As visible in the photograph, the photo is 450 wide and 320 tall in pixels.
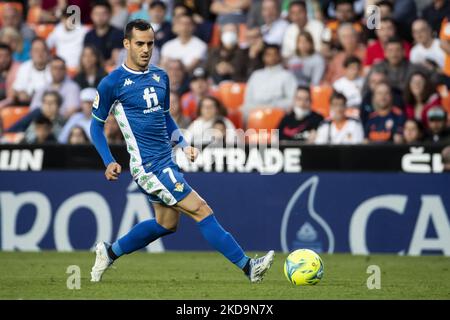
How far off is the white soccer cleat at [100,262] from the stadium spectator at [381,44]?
7402 millimetres

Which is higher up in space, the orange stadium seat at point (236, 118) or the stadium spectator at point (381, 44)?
the stadium spectator at point (381, 44)

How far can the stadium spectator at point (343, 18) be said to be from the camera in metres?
16.7

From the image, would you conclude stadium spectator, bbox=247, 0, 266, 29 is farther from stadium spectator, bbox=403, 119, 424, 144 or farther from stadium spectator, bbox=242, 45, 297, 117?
stadium spectator, bbox=403, 119, 424, 144

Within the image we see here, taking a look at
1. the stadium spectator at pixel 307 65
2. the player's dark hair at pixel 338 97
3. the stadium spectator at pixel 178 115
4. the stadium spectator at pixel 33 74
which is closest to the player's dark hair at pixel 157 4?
the stadium spectator at pixel 33 74

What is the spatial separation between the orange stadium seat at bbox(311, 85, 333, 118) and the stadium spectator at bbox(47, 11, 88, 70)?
438 cm

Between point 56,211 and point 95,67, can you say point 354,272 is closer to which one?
point 56,211

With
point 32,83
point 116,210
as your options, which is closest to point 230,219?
point 116,210

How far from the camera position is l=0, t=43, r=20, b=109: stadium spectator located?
1791cm

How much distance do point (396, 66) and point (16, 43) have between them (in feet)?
23.4

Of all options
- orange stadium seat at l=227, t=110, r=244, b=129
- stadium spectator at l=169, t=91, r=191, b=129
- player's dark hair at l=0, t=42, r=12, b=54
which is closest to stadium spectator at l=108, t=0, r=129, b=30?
player's dark hair at l=0, t=42, r=12, b=54

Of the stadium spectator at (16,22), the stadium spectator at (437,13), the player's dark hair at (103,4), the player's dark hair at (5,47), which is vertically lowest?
the player's dark hair at (5,47)

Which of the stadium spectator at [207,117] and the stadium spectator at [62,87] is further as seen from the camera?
the stadium spectator at [62,87]

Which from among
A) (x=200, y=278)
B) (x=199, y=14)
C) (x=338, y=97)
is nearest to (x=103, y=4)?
(x=199, y=14)

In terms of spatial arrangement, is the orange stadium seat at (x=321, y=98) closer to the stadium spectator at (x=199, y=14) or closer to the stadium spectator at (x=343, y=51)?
the stadium spectator at (x=343, y=51)
